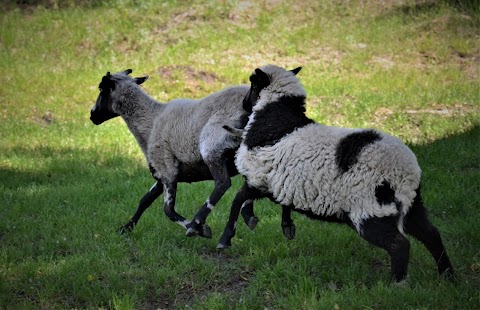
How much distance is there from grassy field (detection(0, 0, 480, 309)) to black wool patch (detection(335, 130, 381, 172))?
1.07 m

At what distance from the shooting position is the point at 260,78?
6.67m

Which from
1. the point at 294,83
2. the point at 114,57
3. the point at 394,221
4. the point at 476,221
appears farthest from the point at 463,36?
the point at 394,221

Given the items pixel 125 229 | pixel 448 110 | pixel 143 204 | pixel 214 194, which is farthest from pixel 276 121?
pixel 448 110

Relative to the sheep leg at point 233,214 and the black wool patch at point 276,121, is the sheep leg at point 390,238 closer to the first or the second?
the black wool patch at point 276,121

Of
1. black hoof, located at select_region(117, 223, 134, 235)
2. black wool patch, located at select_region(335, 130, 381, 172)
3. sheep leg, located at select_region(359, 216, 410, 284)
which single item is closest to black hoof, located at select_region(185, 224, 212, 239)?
black hoof, located at select_region(117, 223, 134, 235)

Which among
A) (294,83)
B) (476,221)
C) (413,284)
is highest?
(294,83)

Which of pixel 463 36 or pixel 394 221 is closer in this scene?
pixel 394 221

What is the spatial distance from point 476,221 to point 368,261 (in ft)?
5.15

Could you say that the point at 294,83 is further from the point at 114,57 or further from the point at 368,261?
the point at 114,57

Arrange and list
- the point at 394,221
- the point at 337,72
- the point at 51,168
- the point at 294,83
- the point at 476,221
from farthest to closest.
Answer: the point at 337,72
the point at 51,168
the point at 476,221
the point at 294,83
the point at 394,221

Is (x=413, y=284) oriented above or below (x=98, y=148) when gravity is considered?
above

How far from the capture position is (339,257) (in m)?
6.82

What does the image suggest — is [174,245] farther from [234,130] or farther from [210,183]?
[210,183]

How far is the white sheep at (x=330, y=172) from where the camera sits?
220 inches
